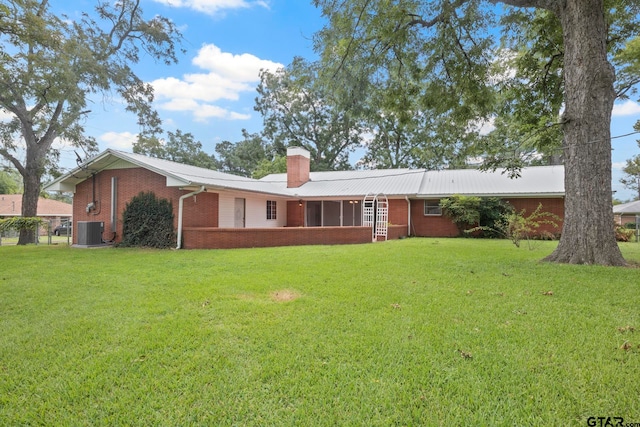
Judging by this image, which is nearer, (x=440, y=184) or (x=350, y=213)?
(x=440, y=184)

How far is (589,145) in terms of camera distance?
23.3ft

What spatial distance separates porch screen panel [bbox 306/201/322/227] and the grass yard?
48.5 ft

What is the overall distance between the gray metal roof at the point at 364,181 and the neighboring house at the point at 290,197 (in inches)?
1.7

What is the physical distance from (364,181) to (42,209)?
3523cm

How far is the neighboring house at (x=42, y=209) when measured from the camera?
32688 mm

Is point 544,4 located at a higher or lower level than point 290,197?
higher

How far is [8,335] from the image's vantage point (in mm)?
3625

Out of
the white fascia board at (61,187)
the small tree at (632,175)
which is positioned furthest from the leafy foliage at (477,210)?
the small tree at (632,175)

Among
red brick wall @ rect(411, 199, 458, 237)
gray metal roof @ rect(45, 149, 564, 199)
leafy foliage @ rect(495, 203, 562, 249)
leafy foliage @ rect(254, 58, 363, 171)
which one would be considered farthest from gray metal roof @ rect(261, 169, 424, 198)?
leafy foliage @ rect(254, 58, 363, 171)

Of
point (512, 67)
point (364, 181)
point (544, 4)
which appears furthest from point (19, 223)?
point (512, 67)

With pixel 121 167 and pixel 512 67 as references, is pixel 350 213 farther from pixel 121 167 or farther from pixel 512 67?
pixel 121 167

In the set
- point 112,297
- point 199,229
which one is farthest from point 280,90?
point 112,297

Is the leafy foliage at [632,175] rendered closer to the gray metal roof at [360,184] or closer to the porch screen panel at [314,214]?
the gray metal roof at [360,184]

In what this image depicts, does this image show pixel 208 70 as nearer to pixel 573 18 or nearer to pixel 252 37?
pixel 252 37
